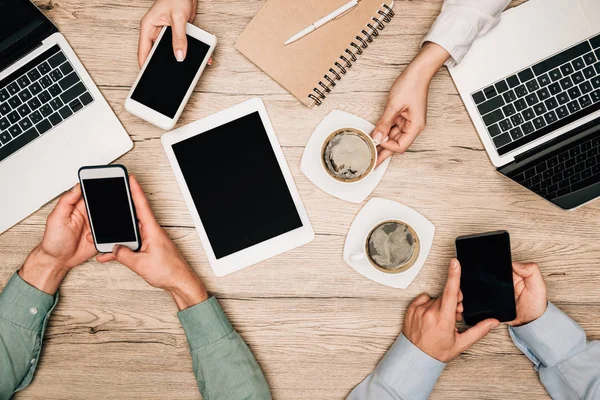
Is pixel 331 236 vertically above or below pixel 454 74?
below

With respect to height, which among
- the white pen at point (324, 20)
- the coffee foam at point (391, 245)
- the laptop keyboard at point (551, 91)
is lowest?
the coffee foam at point (391, 245)

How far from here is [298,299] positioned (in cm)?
104

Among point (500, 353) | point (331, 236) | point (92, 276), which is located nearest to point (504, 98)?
point (331, 236)

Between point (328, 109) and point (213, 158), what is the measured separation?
0.29m

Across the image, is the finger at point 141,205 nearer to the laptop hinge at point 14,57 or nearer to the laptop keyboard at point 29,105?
the laptop keyboard at point 29,105

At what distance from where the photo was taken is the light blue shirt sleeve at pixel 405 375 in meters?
1.00

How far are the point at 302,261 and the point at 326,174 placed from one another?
0.69 ft

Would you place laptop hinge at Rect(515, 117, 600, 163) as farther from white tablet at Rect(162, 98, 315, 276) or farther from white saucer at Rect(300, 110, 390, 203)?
white tablet at Rect(162, 98, 315, 276)

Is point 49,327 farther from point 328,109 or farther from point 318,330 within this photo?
point 328,109

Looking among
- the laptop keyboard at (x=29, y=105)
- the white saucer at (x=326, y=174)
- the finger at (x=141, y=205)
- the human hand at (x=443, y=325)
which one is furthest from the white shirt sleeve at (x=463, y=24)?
the laptop keyboard at (x=29, y=105)

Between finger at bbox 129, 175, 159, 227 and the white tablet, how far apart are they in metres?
0.09

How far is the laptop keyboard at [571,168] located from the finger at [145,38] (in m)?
0.86

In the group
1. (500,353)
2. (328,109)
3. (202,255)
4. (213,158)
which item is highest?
(328,109)


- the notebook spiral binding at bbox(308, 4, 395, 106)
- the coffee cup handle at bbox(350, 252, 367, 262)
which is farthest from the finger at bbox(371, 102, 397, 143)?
the coffee cup handle at bbox(350, 252, 367, 262)
